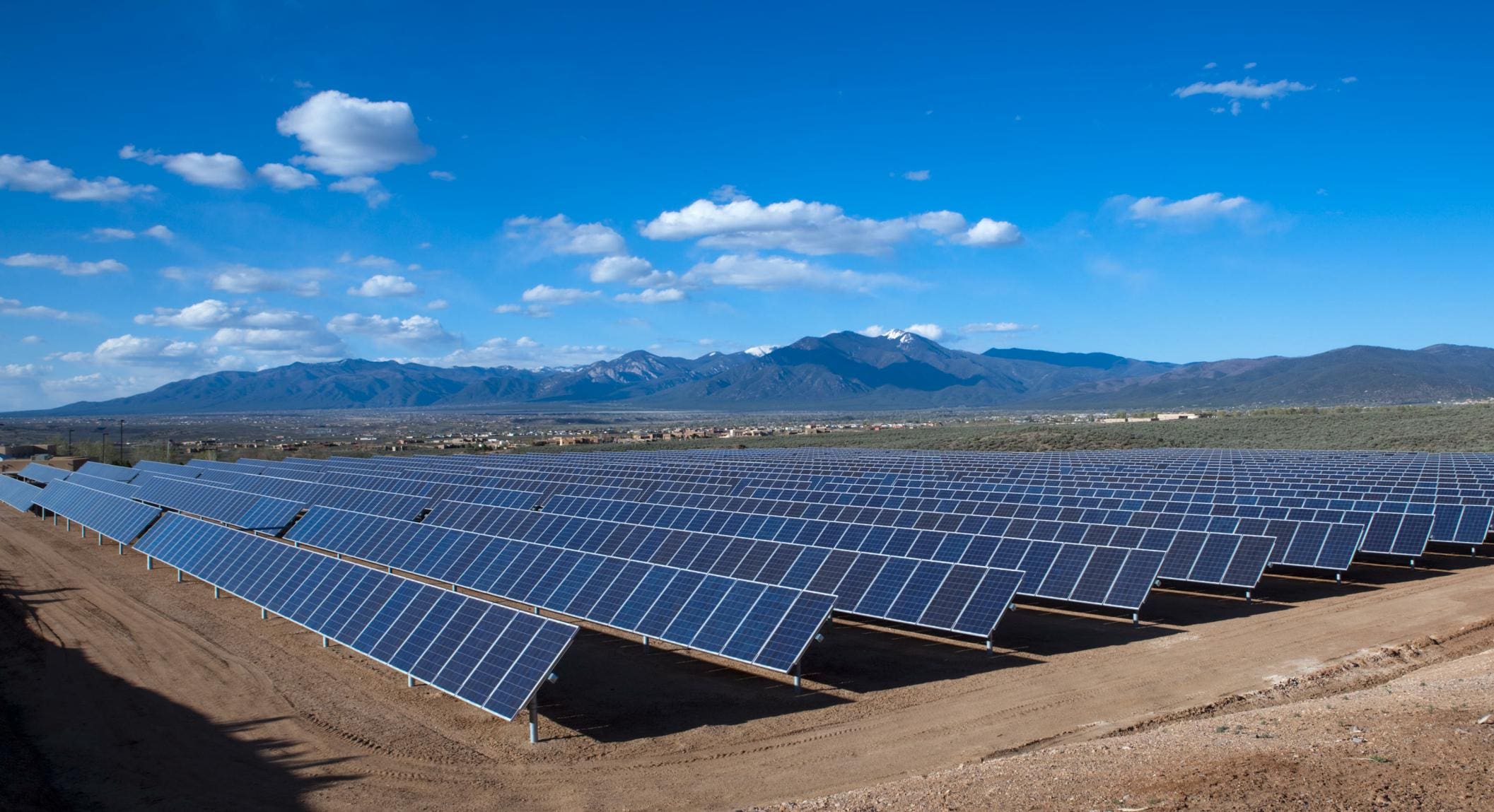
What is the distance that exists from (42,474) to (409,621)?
4479 cm

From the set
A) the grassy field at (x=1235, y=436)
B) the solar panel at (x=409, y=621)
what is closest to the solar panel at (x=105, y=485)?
the solar panel at (x=409, y=621)

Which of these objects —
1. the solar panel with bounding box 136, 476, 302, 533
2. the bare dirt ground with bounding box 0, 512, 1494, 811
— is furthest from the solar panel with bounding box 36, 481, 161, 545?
the bare dirt ground with bounding box 0, 512, 1494, 811

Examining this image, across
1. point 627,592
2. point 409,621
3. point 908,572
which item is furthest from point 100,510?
point 908,572

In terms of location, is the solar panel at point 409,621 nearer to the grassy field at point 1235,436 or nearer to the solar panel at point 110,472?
the solar panel at point 110,472

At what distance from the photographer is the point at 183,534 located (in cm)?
2333

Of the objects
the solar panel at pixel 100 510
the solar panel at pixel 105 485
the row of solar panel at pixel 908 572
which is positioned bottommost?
the row of solar panel at pixel 908 572

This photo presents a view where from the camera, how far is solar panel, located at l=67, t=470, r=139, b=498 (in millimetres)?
35594

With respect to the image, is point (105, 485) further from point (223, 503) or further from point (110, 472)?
point (223, 503)

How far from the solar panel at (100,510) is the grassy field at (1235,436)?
52.3m

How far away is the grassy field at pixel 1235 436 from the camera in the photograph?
71.0m

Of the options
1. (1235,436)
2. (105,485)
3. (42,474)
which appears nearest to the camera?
(105,485)

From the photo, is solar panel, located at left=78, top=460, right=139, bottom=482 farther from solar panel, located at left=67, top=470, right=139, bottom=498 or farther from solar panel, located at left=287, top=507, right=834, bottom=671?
solar panel, located at left=287, top=507, right=834, bottom=671

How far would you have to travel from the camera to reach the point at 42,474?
148 ft

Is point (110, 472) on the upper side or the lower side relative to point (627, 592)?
upper
